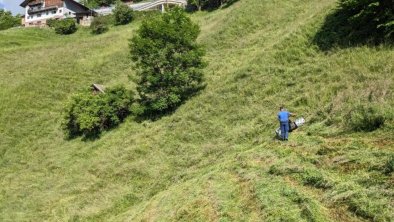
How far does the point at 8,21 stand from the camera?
91.0 metres

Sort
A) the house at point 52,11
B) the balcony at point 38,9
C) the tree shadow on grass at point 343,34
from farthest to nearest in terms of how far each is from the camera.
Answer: the balcony at point 38,9 → the house at point 52,11 → the tree shadow on grass at point 343,34

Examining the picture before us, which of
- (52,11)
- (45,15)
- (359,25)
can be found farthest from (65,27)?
(359,25)

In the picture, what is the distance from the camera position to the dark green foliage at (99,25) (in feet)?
240

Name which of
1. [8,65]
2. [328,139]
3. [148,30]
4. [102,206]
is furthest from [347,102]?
[8,65]

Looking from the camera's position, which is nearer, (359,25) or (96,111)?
(359,25)

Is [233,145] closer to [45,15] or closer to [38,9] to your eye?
[45,15]

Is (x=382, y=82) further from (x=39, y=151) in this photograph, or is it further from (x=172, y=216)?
(x=39, y=151)

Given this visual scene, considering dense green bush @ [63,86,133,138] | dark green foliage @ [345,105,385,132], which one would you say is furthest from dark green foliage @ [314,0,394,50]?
dense green bush @ [63,86,133,138]

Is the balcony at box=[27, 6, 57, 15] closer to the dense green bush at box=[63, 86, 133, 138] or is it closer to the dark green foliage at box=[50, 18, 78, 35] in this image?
the dark green foliage at box=[50, 18, 78, 35]

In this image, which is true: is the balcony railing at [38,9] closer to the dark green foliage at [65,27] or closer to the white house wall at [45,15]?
the white house wall at [45,15]

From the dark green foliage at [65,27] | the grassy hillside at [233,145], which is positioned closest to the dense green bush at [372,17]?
the grassy hillside at [233,145]

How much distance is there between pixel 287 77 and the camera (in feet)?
101

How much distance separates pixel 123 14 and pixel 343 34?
4899 centimetres

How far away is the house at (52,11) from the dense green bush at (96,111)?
50271 millimetres
